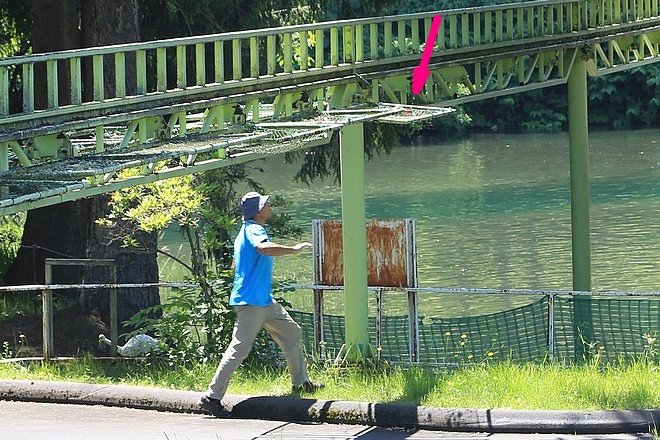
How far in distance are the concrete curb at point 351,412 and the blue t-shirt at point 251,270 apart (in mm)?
708

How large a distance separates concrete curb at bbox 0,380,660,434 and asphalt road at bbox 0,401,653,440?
64 mm

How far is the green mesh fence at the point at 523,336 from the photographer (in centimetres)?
1180

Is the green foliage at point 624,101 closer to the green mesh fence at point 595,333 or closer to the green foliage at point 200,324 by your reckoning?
the green mesh fence at point 595,333

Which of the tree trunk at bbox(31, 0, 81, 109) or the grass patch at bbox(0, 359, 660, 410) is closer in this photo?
the grass patch at bbox(0, 359, 660, 410)

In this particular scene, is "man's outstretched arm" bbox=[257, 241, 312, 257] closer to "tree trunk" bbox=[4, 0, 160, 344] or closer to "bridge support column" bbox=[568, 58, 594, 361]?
"tree trunk" bbox=[4, 0, 160, 344]

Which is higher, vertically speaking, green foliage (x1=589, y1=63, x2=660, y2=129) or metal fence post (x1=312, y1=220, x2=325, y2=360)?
green foliage (x1=589, y1=63, x2=660, y2=129)

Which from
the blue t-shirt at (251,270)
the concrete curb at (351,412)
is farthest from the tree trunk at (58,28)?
A: the blue t-shirt at (251,270)

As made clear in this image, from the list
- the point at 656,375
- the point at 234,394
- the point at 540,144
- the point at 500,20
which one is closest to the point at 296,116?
the point at 234,394

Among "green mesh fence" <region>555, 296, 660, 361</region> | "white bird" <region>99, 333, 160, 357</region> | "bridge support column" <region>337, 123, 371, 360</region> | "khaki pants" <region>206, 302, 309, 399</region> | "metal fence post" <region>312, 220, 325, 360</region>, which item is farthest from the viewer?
"white bird" <region>99, 333, 160, 357</region>

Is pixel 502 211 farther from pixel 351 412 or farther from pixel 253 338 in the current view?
pixel 351 412

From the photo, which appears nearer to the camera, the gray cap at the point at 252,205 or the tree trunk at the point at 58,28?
the gray cap at the point at 252,205

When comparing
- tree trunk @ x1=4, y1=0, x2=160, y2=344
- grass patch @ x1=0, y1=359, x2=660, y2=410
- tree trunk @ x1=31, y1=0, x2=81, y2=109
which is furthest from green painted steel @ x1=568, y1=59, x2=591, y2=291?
grass patch @ x1=0, y1=359, x2=660, y2=410

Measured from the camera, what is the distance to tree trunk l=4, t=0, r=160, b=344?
15.2 metres

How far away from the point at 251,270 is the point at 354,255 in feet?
5.91
